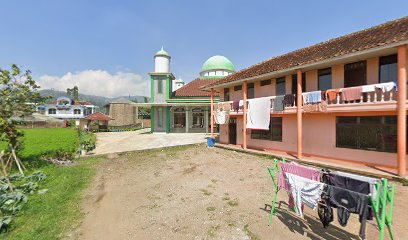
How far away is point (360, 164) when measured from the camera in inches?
387

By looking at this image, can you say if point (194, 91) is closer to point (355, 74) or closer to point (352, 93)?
point (355, 74)

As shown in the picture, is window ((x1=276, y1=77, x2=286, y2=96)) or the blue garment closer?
the blue garment

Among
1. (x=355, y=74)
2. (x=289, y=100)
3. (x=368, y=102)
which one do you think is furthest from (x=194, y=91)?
(x=368, y=102)

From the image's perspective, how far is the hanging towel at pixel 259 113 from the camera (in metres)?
13.1

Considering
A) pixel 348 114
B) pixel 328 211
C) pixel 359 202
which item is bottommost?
pixel 328 211

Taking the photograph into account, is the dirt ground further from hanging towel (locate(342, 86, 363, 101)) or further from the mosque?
the mosque

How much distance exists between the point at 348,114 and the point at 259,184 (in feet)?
20.0

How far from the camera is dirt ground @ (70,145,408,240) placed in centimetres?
471

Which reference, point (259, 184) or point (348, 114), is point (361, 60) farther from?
point (259, 184)

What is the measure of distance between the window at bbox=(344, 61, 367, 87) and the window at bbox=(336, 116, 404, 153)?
177cm

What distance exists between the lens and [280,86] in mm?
13562

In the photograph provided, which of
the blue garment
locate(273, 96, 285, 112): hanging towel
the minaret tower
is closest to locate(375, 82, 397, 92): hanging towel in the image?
the blue garment

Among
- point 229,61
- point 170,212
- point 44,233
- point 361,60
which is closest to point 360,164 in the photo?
point 361,60

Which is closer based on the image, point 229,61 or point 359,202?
point 359,202
